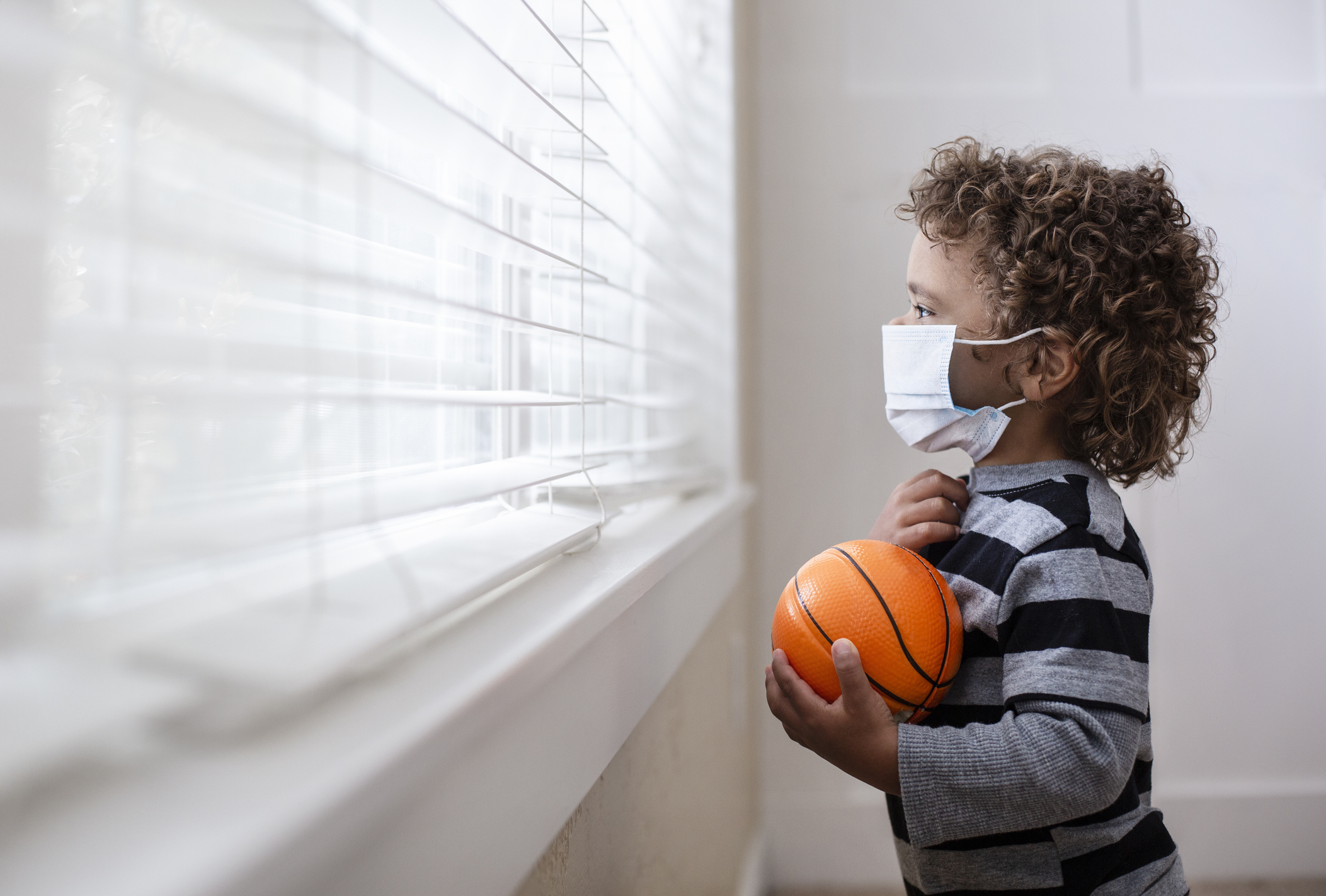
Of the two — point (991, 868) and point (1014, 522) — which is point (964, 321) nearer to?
point (1014, 522)

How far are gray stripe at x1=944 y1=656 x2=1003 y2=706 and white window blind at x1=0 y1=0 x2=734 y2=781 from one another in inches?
18.9

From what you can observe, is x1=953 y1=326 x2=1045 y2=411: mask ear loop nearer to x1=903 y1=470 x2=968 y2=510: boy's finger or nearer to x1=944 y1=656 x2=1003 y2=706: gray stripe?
x1=903 y1=470 x2=968 y2=510: boy's finger

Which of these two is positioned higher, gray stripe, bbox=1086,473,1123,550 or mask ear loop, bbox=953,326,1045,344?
mask ear loop, bbox=953,326,1045,344

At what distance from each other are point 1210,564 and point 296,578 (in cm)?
224

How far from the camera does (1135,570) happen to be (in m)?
0.92

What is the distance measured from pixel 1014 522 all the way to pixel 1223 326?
4.93ft

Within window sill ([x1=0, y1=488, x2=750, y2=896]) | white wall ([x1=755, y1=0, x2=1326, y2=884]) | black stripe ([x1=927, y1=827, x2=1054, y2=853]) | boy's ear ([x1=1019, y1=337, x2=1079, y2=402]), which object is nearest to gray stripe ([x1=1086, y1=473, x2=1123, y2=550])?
boy's ear ([x1=1019, y1=337, x2=1079, y2=402])

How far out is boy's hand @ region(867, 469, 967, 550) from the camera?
1029mm

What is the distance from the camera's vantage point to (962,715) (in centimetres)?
92

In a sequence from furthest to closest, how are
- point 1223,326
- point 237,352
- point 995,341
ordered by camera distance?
point 1223,326 < point 995,341 < point 237,352

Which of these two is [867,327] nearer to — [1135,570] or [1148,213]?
[1148,213]

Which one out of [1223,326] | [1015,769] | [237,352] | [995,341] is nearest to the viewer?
[237,352]

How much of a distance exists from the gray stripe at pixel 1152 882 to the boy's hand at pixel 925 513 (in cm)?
41

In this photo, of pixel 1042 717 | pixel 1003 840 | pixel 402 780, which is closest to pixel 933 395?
pixel 1042 717
